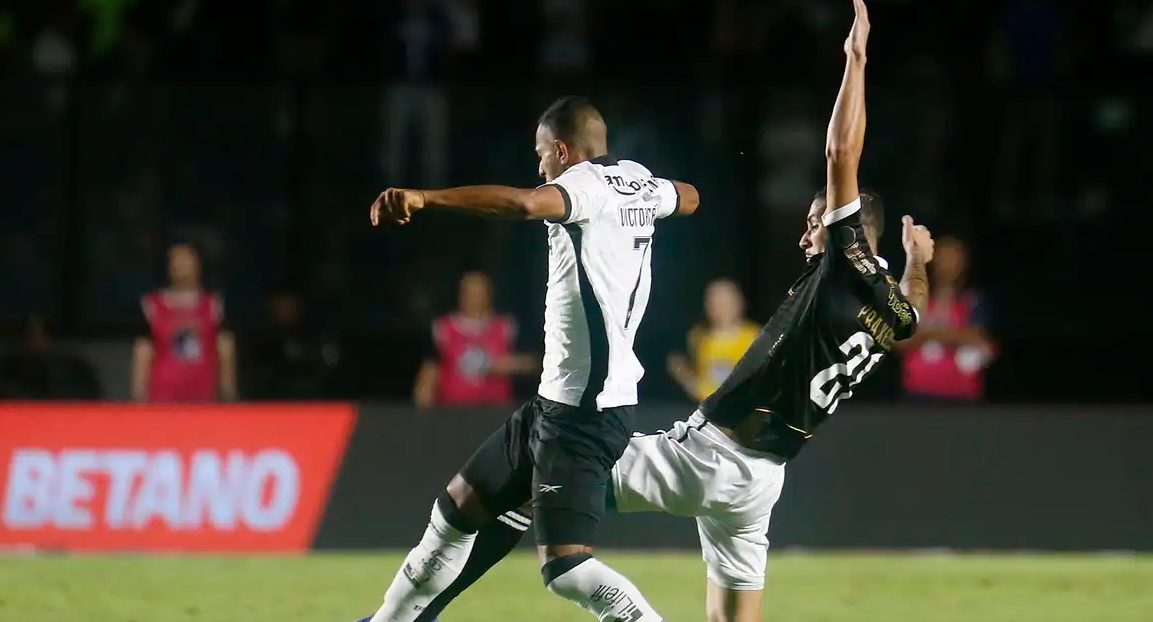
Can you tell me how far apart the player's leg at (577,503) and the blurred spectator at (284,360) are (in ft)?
26.3

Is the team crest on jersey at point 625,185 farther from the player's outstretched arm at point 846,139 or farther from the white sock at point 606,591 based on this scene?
the white sock at point 606,591

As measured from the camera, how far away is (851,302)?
6.74 metres

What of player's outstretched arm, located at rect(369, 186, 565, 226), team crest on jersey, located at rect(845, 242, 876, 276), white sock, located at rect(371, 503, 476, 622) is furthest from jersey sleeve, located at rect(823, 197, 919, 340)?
white sock, located at rect(371, 503, 476, 622)

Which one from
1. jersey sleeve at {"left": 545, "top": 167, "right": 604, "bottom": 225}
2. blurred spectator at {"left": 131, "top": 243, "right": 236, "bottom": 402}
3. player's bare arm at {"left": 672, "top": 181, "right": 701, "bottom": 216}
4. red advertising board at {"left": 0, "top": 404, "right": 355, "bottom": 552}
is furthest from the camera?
blurred spectator at {"left": 131, "top": 243, "right": 236, "bottom": 402}

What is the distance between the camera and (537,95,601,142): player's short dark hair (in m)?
6.72

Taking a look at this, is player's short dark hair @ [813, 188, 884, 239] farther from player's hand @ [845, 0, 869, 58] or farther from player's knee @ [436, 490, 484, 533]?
player's knee @ [436, 490, 484, 533]

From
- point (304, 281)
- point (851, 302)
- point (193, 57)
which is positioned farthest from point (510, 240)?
point (851, 302)

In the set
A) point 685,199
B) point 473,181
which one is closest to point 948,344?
point 473,181

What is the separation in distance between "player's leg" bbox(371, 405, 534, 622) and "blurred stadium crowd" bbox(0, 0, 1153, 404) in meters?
7.46

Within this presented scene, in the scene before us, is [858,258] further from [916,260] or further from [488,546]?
[488,546]

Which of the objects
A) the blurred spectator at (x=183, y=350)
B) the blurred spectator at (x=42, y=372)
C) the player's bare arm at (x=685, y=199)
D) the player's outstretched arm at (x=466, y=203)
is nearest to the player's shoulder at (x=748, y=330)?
the blurred spectator at (x=183, y=350)

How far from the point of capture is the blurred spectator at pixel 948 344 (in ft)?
42.2

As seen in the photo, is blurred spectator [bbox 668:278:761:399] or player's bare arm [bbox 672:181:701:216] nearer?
player's bare arm [bbox 672:181:701:216]

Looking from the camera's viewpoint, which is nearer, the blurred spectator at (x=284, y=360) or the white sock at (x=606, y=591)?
the white sock at (x=606, y=591)
